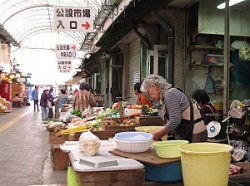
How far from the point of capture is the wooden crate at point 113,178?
2584 millimetres

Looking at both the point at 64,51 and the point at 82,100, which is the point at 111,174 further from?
the point at 64,51

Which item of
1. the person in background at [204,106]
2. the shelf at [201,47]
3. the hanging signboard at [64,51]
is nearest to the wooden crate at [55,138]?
the person in background at [204,106]

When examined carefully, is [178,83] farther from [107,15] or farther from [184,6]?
[107,15]

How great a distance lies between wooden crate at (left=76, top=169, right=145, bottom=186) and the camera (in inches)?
102

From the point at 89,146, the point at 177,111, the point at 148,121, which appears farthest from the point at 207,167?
the point at 148,121

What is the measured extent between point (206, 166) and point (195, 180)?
0.14 metres

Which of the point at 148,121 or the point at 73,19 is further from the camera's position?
the point at 73,19

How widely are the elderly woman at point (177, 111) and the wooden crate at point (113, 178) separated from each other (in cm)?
114

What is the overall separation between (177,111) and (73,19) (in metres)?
7.36

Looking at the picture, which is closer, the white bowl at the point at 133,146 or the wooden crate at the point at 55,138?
the white bowl at the point at 133,146

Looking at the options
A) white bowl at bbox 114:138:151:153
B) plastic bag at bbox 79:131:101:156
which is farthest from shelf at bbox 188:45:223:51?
plastic bag at bbox 79:131:101:156

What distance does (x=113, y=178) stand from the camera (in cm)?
265

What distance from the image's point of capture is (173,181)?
9.59 feet

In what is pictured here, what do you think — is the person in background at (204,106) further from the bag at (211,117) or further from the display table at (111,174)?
the display table at (111,174)
